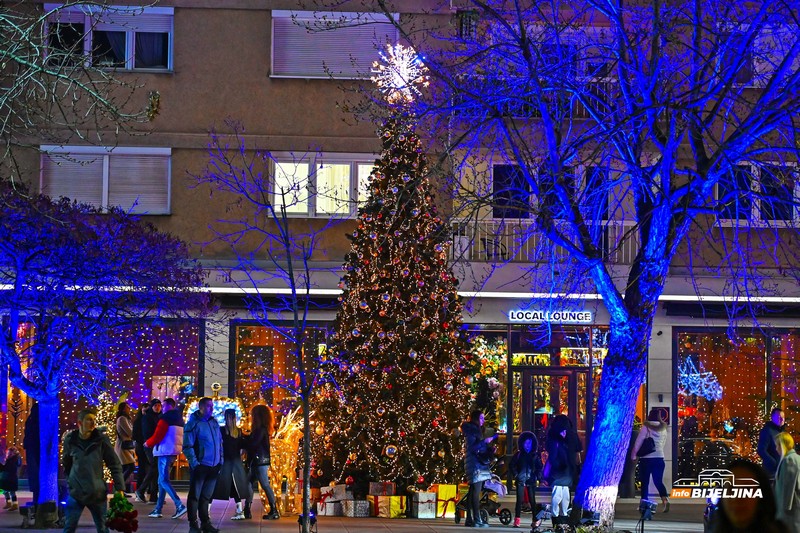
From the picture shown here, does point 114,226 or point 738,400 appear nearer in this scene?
point 114,226

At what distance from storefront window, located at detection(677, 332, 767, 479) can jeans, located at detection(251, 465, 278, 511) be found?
412 inches

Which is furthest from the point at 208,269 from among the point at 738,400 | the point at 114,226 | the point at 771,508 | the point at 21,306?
the point at 771,508

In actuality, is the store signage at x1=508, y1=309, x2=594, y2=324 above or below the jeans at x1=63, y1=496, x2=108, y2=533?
above

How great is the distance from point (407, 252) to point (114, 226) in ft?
15.1

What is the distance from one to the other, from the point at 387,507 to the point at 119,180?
32.4ft

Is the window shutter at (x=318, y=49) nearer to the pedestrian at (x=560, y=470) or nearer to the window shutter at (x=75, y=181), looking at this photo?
the window shutter at (x=75, y=181)

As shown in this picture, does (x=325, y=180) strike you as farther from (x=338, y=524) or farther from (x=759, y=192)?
(x=759, y=192)

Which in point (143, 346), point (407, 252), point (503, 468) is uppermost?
point (407, 252)

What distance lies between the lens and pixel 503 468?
83.0 ft

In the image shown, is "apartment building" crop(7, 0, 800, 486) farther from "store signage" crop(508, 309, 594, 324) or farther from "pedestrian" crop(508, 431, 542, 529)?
"pedestrian" crop(508, 431, 542, 529)

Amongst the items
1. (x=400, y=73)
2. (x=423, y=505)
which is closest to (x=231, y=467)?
(x=423, y=505)

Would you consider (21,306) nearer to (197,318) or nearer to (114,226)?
(114,226)

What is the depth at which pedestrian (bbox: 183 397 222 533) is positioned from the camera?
17672 millimetres

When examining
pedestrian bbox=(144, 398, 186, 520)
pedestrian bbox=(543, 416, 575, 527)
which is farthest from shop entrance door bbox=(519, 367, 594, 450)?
pedestrian bbox=(144, 398, 186, 520)
